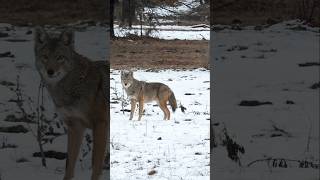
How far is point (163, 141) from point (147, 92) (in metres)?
3.57

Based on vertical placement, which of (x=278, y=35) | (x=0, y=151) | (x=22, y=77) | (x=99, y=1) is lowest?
(x=0, y=151)

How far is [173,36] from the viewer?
20.2m

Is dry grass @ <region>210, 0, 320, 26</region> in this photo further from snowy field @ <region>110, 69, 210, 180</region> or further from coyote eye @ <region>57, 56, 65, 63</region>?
coyote eye @ <region>57, 56, 65, 63</region>

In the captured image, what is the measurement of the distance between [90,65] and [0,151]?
65.2 inches

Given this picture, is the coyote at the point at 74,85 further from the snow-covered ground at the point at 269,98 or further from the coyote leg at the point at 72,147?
the snow-covered ground at the point at 269,98

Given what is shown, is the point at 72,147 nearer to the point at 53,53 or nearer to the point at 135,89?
the point at 53,53

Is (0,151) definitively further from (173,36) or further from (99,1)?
(173,36)

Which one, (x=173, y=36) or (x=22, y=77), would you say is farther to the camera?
(x=173, y=36)

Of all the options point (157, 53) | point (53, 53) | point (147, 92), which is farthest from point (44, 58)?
point (157, 53)

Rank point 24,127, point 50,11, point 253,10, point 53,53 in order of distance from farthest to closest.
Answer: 1. point 253,10
2. point 50,11
3. point 24,127
4. point 53,53

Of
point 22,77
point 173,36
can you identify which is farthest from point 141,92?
point 173,36

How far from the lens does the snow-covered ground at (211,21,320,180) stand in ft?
17.1

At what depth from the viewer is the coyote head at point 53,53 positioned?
416 centimetres

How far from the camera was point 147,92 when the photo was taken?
1013 cm
